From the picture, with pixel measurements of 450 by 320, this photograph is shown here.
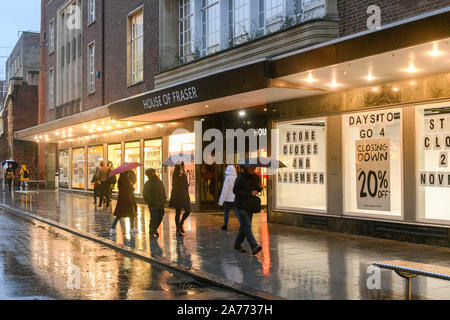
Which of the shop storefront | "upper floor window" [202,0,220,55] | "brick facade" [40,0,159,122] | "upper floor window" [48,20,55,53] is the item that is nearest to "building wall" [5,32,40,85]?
"upper floor window" [48,20,55,53]

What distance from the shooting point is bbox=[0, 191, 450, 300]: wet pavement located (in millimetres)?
6773

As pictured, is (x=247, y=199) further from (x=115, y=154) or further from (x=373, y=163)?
(x=115, y=154)

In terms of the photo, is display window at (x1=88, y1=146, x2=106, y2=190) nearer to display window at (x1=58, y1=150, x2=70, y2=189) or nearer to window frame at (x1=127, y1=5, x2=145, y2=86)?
display window at (x1=58, y1=150, x2=70, y2=189)

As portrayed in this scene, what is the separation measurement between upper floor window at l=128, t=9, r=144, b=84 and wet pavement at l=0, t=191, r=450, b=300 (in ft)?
27.9

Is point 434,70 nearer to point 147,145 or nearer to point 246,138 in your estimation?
point 246,138

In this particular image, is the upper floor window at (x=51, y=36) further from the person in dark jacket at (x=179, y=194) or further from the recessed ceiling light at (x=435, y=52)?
the recessed ceiling light at (x=435, y=52)

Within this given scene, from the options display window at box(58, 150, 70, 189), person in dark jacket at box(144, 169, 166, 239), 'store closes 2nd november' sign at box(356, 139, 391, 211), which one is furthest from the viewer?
display window at box(58, 150, 70, 189)

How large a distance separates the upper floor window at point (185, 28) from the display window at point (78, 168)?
12.8 m

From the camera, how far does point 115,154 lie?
81.1 ft

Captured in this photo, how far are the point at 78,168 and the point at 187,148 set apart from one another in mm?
13519

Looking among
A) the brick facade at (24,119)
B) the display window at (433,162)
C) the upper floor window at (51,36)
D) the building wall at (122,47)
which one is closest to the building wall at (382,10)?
the display window at (433,162)

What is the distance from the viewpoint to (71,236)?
41.1ft

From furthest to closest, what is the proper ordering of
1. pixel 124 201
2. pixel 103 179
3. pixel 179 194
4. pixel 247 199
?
1. pixel 103 179
2. pixel 124 201
3. pixel 179 194
4. pixel 247 199

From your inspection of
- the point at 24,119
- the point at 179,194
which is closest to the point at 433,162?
the point at 179,194
